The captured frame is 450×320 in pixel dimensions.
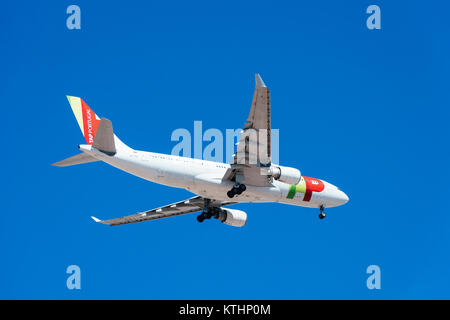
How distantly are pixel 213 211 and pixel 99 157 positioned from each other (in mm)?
9698

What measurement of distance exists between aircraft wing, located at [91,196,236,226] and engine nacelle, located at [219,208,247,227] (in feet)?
2.29

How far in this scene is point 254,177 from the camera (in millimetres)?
38312

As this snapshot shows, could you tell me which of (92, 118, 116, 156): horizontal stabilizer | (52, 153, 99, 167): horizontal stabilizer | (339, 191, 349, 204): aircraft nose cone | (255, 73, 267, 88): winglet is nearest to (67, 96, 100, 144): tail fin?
(52, 153, 99, 167): horizontal stabilizer

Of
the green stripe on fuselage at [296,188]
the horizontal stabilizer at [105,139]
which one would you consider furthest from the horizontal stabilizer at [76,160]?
the green stripe on fuselage at [296,188]

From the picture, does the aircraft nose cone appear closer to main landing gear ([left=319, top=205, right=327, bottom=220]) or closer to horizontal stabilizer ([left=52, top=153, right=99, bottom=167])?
main landing gear ([left=319, top=205, right=327, bottom=220])

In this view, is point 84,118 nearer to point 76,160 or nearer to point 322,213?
point 76,160

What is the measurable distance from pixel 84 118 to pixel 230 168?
8616mm

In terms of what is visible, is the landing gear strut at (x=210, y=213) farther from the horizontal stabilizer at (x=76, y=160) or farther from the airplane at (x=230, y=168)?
the horizontal stabilizer at (x=76, y=160)

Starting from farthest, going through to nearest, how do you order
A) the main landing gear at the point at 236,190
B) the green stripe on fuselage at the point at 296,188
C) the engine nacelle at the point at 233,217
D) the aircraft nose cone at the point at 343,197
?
the engine nacelle at the point at 233,217 → the aircraft nose cone at the point at 343,197 → the green stripe on fuselage at the point at 296,188 → the main landing gear at the point at 236,190

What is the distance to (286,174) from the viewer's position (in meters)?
37.5

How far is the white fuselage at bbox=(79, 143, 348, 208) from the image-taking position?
36531 millimetres

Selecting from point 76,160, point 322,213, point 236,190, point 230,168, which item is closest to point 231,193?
point 236,190

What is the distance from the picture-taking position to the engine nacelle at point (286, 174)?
123ft
